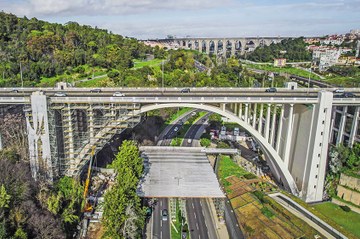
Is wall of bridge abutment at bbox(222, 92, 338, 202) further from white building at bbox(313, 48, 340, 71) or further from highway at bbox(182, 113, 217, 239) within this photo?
white building at bbox(313, 48, 340, 71)

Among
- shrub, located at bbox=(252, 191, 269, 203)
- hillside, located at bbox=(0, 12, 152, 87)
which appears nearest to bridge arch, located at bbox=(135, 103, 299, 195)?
shrub, located at bbox=(252, 191, 269, 203)

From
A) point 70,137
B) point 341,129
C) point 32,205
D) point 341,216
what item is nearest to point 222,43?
point 341,129

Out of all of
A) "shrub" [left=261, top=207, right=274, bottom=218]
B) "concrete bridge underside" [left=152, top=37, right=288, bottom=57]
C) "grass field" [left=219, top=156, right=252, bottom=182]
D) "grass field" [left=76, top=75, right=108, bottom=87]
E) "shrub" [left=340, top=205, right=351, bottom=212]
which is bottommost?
"shrub" [left=340, top=205, right=351, bottom=212]

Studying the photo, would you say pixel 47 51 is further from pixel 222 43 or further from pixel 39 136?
pixel 222 43

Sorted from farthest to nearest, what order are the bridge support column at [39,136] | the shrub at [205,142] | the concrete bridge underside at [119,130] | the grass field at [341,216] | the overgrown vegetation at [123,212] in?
the shrub at [205,142] → the concrete bridge underside at [119,130] → the bridge support column at [39,136] → the grass field at [341,216] → the overgrown vegetation at [123,212]

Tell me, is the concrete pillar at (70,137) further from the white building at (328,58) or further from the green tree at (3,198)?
the white building at (328,58)

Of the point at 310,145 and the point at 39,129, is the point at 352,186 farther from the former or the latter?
the point at 39,129

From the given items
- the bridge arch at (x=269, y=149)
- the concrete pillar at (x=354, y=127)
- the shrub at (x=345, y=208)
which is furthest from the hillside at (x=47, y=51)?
the shrub at (x=345, y=208)
